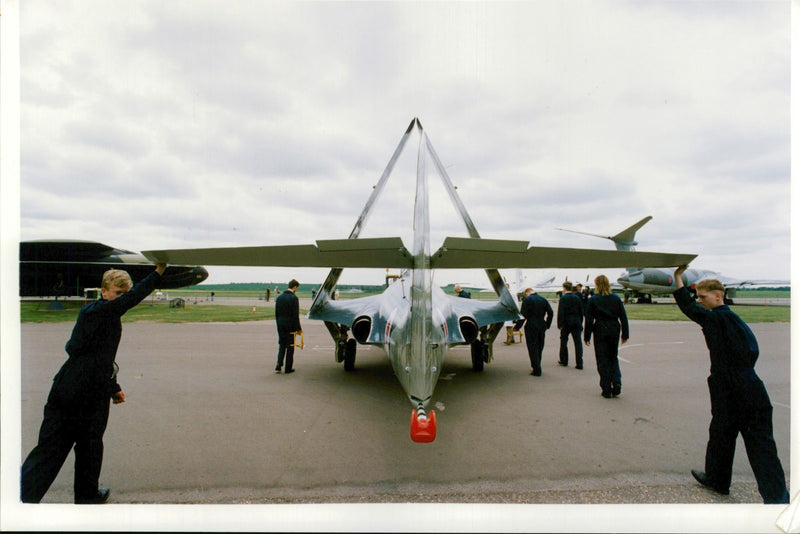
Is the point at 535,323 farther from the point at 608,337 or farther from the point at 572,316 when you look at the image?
the point at 608,337

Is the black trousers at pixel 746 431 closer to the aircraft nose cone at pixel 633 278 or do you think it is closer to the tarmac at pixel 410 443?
the tarmac at pixel 410 443

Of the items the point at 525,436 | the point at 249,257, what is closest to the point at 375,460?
the point at 525,436

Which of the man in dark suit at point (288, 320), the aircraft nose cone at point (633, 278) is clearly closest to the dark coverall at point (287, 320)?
the man in dark suit at point (288, 320)

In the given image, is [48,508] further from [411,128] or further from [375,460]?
[411,128]

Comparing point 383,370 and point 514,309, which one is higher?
point 514,309

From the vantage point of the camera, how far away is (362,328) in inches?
259

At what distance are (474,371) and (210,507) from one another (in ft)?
19.7

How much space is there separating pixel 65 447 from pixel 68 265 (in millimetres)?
24826

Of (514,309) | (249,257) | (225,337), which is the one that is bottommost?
(225,337)

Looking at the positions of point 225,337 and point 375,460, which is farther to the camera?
point 225,337

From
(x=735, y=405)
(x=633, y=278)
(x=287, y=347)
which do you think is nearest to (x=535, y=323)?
(x=735, y=405)

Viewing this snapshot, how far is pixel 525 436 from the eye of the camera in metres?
4.39

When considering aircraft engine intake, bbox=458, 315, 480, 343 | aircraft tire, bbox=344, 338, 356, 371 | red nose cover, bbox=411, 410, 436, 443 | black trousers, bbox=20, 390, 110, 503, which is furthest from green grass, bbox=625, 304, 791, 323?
black trousers, bbox=20, 390, 110, 503

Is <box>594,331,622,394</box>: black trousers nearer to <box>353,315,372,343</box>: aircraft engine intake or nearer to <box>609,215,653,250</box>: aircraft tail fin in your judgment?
<box>353,315,372,343</box>: aircraft engine intake
